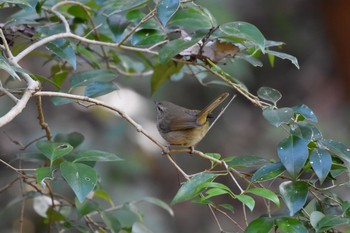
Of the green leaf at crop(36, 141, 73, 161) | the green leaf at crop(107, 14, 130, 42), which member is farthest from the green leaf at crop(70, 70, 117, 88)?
the green leaf at crop(36, 141, 73, 161)

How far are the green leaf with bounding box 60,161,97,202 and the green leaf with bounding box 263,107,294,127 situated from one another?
459 millimetres

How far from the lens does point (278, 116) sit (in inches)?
63.7

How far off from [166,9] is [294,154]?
51 centimetres

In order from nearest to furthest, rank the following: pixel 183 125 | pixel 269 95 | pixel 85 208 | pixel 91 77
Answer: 1. pixel 269 95
2. pixel 85 208
3. pixel 91 77
4. pixel 183 125

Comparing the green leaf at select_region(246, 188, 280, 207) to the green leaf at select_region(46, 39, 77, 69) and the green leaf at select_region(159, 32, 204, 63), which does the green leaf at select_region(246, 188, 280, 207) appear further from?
the green leaf at select_region(46, 39, 77, 69)

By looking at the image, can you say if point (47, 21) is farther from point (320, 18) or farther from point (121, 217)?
point (320, 18)

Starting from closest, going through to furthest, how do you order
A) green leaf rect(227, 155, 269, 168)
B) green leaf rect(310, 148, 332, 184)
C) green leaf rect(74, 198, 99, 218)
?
green leaf rect(310, 148, 332, 184) < green leaf rect(227, 155, 269, 168) < green leaf rect(74, 198, 99, 218)

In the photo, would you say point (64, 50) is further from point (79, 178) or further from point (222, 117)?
point (222, 117)

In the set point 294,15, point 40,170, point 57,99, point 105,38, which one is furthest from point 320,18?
point 40,170

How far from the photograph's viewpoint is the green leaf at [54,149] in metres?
1.57

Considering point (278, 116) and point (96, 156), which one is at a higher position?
point (278, 116)

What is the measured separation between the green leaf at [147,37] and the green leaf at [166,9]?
24cm

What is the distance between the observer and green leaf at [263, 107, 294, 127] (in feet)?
5.22

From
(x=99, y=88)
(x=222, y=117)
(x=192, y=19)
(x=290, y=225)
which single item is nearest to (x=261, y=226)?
(x=290, y=225)
